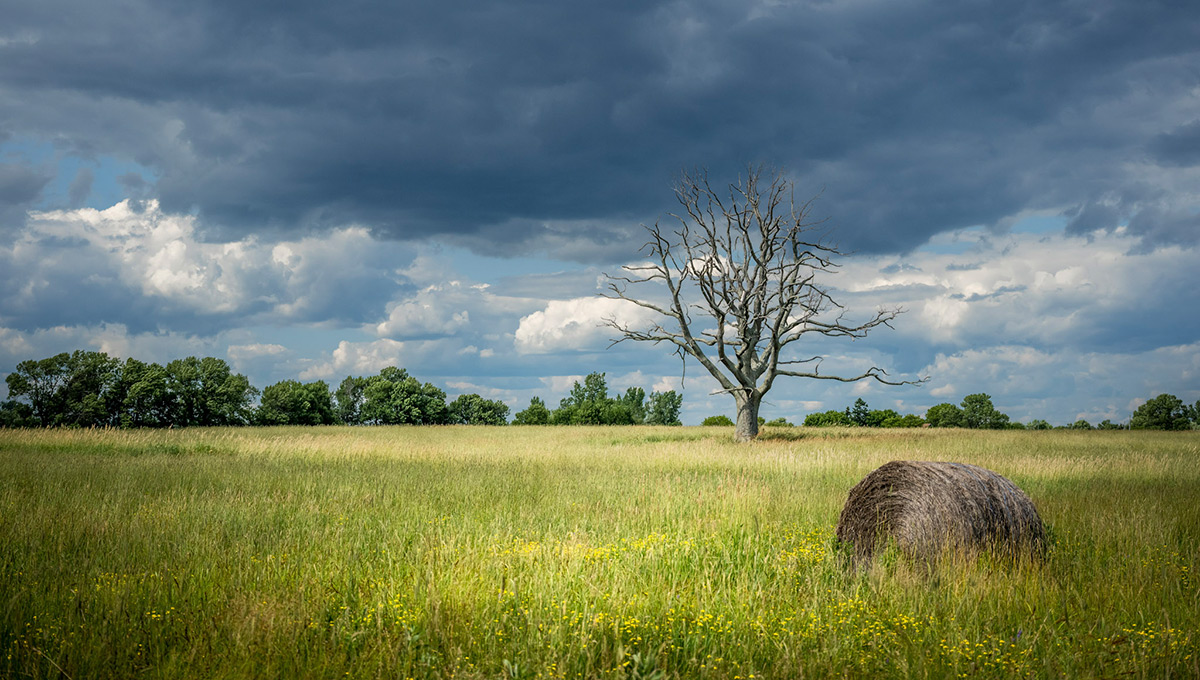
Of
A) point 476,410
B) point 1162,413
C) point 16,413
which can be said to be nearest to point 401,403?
point 476,410

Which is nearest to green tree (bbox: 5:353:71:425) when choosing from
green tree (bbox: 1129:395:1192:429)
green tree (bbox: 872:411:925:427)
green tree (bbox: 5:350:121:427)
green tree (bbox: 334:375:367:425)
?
green tree (bbox: 5:350:121:427)

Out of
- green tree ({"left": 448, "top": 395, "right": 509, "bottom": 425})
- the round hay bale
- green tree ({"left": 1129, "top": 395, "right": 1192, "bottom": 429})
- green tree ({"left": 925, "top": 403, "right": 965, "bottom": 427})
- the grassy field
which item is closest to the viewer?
the grassy field

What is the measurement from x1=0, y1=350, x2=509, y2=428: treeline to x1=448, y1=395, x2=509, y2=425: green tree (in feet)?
13.5

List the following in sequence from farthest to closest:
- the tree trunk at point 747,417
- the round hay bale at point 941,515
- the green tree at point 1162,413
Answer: the green tree at point 1162,413
the tree trunk at point 747,417
the round hay bale at point 941,515

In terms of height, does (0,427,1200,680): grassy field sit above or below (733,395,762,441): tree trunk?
below

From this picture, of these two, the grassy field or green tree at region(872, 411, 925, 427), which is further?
green tree at region(872, 411, 925, 427)

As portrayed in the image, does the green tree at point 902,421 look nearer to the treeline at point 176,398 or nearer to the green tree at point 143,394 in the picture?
the treeline at point 176,398

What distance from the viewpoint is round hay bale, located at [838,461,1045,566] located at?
7.90 m

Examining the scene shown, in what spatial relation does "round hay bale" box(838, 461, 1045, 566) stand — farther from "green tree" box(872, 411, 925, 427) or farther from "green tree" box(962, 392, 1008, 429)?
"green tree" box(962, 392, 1008, 429)

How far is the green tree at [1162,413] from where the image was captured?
5409cm

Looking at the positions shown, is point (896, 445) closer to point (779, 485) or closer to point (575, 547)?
point (779, 485)

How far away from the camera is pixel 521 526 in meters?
9.35

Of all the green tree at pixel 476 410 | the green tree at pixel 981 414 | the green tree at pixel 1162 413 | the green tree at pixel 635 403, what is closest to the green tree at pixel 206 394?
the green tree at pixel 476 410

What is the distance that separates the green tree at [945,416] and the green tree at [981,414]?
0.73 metres
